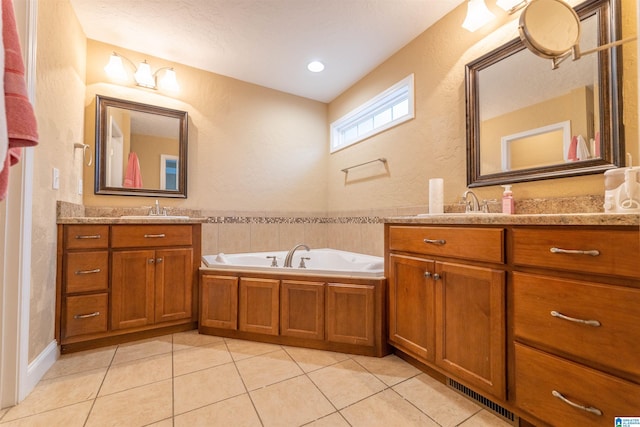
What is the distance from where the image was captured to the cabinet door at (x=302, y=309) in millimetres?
1827

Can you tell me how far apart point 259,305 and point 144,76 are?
227 centimetres

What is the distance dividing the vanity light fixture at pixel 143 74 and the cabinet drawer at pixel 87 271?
158cm

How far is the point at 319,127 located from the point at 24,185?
105 inches

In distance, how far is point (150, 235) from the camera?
6.46 ft

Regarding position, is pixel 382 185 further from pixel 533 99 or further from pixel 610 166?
pixel 610 166

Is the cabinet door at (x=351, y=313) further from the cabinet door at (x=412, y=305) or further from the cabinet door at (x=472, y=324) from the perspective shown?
the cabinet door at (x=472, y=324)

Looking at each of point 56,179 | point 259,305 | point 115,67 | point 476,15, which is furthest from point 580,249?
point 115,67

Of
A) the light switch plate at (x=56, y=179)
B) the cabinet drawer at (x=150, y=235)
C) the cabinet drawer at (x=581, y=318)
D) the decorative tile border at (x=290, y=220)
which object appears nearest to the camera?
the cabinet drawer at (x=581, y=318)

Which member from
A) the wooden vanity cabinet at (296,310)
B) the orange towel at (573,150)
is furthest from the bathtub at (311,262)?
the orange towel at (573,150)

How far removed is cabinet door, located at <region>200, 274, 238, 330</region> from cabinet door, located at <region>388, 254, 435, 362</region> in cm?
113

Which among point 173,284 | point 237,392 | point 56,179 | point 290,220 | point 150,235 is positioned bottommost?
point 237,392

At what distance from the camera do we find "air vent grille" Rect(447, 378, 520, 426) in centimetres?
116

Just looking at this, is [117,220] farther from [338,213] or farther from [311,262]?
[338,213]

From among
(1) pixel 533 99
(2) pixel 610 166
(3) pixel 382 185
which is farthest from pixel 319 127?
(2) pixel 610 166
